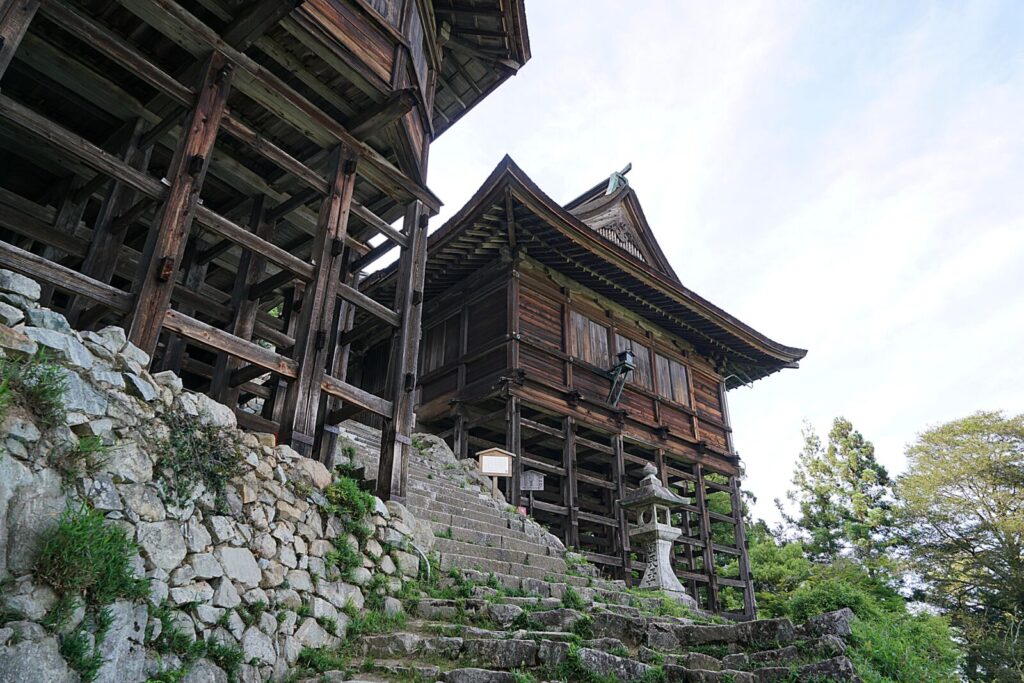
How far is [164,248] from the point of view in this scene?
19.2 feet

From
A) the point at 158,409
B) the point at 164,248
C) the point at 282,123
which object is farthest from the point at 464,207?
the point at 158,409

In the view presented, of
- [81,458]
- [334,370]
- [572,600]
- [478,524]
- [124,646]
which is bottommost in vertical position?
[124,646]

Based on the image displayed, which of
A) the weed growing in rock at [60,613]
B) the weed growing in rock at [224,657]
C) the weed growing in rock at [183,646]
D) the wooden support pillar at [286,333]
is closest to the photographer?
the weed growing in rock at [60,613]

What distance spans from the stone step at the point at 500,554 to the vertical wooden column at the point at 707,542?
789 cm

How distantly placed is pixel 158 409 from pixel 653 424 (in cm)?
1277

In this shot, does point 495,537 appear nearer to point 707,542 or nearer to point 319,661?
point 319,661

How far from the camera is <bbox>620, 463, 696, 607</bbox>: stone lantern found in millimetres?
10695

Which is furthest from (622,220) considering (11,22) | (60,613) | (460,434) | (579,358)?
(60,613)

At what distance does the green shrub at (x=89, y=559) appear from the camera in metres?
3.41

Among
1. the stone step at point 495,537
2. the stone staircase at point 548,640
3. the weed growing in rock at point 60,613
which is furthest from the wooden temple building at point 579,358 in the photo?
the weed growing in rock at point 60,613

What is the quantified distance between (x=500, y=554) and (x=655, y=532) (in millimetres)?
4178

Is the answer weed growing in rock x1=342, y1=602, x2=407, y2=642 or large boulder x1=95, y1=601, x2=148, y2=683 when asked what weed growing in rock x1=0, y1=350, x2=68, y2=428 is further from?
weed growing in rock x1=342, y1=602, x2=407, y2=642

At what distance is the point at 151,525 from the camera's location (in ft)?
13.9

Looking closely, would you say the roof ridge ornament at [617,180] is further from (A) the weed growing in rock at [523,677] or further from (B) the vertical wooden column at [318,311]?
(A) the weed growing in rock at [523,677]
